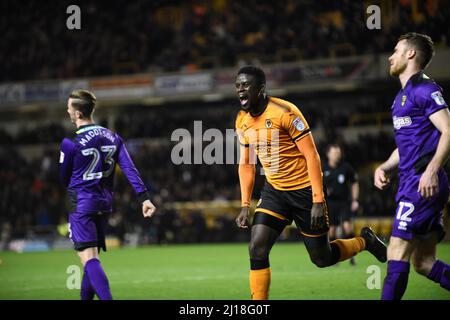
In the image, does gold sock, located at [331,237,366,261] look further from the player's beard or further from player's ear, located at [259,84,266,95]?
the player's beard

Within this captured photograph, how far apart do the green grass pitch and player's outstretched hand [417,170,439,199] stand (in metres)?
3.37

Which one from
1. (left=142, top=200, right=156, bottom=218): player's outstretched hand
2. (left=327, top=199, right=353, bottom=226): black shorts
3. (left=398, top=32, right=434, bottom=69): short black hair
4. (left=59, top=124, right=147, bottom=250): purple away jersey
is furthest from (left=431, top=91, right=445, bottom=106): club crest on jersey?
(left=327, top=199, right=353, bottom=226): black shorts

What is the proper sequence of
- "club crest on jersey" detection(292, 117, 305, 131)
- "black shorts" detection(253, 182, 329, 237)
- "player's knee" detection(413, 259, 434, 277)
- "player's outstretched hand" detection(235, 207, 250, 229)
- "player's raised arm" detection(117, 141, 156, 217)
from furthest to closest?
"player's raised arm" detection(117, 141, 156, 217) < "player's outstretched hand" detection(235, 207, 250, 229) < "black shorts" detection(253, 182, 329, 237) < "club crest on jersey" detection(292, 117, 305, 131) < "player's knee" detection(413, 259, 434, 277)

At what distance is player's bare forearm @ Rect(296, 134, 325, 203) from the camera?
6.60 m

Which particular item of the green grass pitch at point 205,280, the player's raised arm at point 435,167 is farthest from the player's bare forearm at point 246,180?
the green grass pitch at point 205,280

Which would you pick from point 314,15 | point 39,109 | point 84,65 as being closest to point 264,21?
point 314,15

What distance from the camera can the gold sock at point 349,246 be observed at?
745 centimetres

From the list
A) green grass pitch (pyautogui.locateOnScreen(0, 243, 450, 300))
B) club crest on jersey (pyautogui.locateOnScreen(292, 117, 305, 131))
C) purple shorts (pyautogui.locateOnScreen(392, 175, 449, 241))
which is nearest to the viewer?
purple shorts (pyautogui.locateOnScreen(392, 175, 449, 241))

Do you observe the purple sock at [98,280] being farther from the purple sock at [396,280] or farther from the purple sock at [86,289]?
the purple sock at [396,280]

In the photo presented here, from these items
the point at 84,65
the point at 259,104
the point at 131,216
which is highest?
the point at 84,65

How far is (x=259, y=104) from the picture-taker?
690cm
